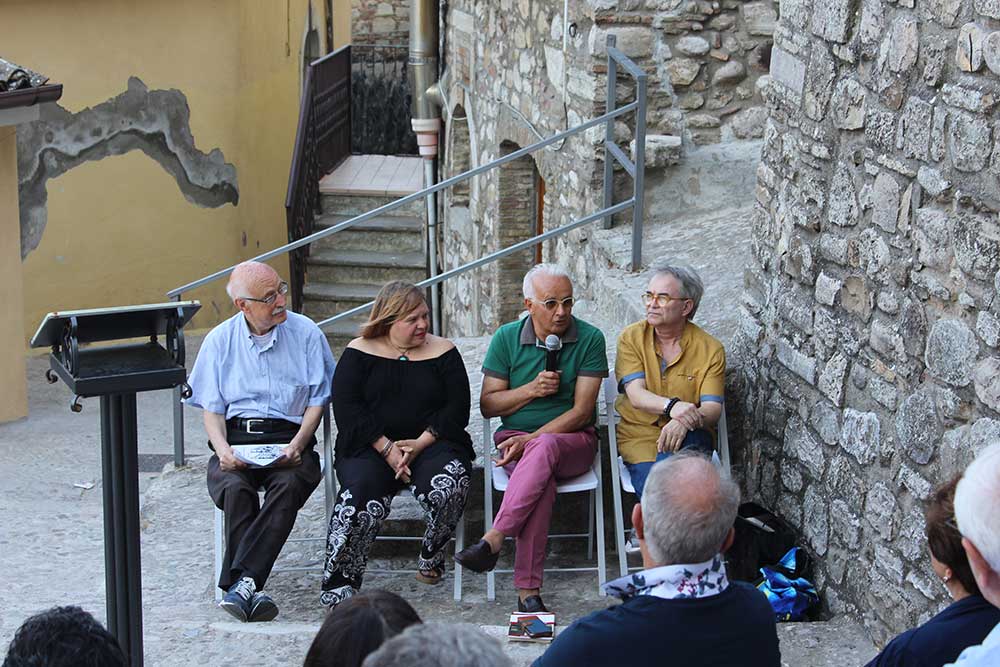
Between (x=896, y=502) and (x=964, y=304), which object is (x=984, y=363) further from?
(x=896, y=502)

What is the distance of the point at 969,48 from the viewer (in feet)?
11.3

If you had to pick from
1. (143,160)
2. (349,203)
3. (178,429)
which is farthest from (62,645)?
(349,203)

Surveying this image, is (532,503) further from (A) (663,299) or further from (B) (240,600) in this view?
(B) (240,600)

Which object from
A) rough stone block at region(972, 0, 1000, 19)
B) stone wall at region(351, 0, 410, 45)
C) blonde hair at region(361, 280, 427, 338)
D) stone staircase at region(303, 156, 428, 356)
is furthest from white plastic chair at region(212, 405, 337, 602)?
stone wall at region(351, 0, 410, 45)

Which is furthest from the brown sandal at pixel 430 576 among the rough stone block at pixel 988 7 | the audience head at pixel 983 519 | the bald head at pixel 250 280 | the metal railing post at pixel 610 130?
the audience head at pixel 983 519

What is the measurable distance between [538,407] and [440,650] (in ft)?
9.40

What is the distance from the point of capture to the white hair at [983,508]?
7.38 ft

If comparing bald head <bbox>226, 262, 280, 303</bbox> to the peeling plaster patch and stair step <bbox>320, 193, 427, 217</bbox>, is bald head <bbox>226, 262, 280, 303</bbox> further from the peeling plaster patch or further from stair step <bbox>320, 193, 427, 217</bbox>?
stair step <bbox>320, 193, 427, 217</bbox>

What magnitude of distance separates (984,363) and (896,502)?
648mm

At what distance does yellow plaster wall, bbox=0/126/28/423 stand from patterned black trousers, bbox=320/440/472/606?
4.26 metres

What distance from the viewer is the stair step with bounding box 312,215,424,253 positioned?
41.4 feet

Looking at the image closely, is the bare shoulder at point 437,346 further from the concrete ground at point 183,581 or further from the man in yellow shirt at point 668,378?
the concrete ground at point 183,581

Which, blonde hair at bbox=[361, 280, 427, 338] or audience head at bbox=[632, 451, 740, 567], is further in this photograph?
blonde hair at bbox=[361, 280, 427, 338]

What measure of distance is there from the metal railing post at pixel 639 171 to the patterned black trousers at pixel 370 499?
6.55 ft
